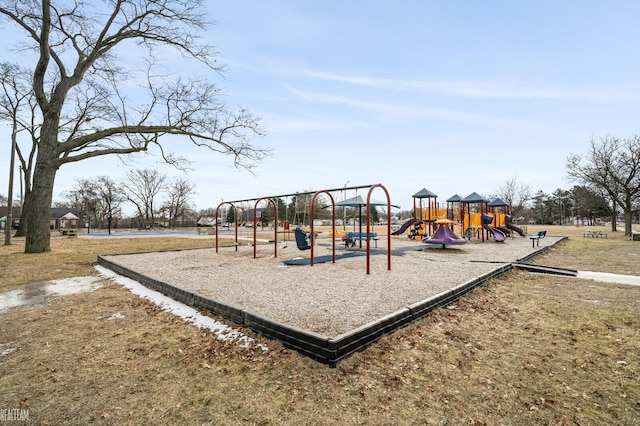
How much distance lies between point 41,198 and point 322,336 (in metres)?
14.4

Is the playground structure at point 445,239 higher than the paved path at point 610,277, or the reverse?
the playground structure at point 445,239

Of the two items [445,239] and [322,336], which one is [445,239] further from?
[322,336]

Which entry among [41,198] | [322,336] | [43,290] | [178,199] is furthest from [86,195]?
[322,336]

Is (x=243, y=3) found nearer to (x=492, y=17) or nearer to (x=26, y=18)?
(x=492, y=17)

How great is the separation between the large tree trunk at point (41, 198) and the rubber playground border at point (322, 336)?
1022 centimetres

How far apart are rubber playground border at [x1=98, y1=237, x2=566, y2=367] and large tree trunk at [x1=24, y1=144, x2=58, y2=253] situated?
33.5 feet

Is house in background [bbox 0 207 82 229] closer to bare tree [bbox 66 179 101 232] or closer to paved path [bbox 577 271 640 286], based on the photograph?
bare tree [bbox 66 179 101 232]

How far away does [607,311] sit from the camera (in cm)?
483

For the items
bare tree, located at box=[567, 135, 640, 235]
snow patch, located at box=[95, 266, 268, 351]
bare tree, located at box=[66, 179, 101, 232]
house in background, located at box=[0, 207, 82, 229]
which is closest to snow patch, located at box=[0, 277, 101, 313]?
snow patch, located at box=[95, 266, 268, 351]

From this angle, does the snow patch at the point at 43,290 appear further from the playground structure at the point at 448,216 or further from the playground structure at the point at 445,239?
the playground structure at the point at 448,216

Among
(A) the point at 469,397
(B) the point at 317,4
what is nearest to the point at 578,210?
(B) the point at 317,4

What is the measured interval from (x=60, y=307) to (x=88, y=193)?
5772 cm

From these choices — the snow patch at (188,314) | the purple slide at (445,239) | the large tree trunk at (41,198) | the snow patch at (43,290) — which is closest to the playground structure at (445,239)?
the purple slide at (445,239)

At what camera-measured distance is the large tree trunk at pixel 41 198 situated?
12.3 meters
